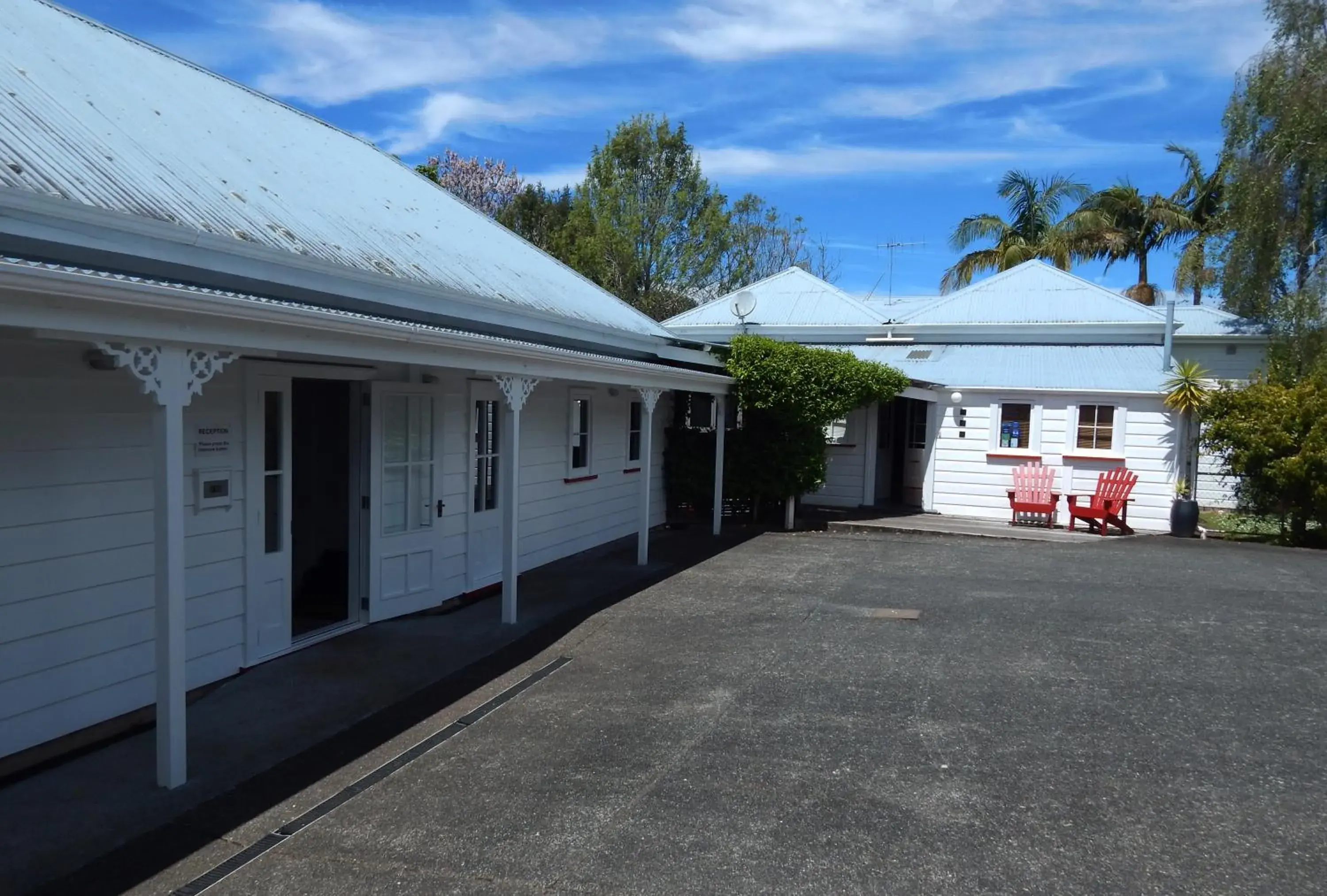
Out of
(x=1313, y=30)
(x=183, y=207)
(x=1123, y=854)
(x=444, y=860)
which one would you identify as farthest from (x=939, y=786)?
(x=1313, y=30)

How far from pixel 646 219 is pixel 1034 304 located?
13.3 metres

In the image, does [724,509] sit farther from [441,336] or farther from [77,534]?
[77,534]

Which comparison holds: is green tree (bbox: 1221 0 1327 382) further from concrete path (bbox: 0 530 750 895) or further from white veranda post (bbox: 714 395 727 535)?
concrete path (bbox: 0 530 750 895)

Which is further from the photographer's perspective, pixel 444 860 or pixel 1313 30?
pixel 1313 30

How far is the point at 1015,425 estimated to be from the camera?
54.0 ft

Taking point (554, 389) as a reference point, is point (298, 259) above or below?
above

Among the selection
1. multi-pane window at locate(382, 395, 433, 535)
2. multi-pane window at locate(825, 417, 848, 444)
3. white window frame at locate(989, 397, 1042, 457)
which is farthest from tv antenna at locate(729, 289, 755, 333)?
multi-pane window at locate(382, 395, 433, 535)

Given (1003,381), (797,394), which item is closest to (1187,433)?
(1003,381)

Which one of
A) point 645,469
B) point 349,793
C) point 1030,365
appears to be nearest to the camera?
point 349,793

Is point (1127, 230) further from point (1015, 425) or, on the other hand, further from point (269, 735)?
point (269, 735)

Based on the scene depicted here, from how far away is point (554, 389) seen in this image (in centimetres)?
1127

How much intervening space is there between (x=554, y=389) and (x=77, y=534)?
6.38m

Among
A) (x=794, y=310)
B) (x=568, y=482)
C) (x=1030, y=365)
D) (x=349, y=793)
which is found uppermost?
(x=794, y=310)

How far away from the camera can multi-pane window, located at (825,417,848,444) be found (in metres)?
17.5
